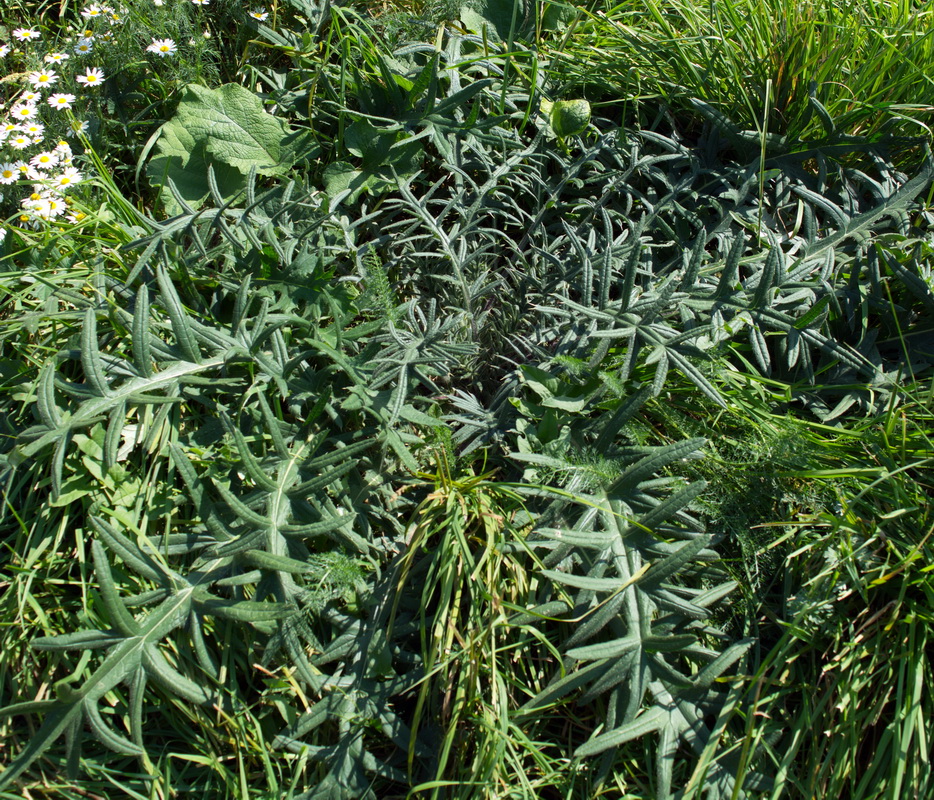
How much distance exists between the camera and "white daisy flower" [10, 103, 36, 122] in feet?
7.37

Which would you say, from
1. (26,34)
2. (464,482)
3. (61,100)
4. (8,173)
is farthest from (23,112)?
(464,482)

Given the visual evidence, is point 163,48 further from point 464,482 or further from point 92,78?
point 464,482

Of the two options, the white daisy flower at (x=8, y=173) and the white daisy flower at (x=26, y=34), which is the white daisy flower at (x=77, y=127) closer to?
the white daisy flower at (x=8, y=173)

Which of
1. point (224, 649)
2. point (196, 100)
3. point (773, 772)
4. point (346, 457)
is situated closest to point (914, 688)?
point (773, 772)

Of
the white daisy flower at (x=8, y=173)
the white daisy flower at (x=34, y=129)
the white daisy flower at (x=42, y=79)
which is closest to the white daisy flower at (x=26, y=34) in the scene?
the white daisy flower at (x=42, y=79)

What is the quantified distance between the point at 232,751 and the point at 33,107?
83.6 inches

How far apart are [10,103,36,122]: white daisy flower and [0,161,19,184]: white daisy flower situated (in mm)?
183

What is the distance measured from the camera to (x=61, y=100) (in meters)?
2.27

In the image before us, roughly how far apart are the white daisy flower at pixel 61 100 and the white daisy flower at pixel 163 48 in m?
0.31

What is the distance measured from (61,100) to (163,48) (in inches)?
15.3

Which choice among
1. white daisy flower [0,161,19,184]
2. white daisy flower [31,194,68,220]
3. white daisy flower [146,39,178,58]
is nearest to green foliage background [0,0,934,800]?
white daisy flower [31,194,68,220]

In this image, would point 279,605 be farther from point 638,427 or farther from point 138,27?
point 138,27

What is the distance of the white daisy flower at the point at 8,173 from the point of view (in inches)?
85.0

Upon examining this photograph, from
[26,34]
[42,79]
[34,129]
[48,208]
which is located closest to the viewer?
[48,208]
